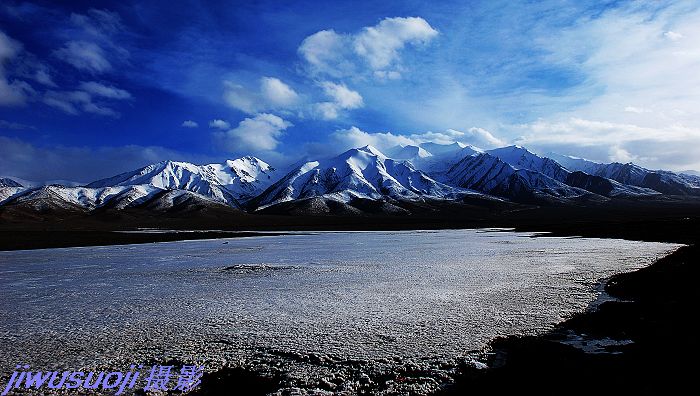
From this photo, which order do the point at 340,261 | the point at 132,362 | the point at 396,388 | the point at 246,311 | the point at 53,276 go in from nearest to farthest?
the point at 396,388
the point at 132,362
the point at 246,311
the point at 53,276
the point at 340,261

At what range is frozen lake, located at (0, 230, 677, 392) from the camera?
10734 millimetres

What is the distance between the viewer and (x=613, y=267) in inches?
945

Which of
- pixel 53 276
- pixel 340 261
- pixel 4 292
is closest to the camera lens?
pixel 4 292

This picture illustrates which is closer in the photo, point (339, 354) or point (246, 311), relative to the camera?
point (339, 354)

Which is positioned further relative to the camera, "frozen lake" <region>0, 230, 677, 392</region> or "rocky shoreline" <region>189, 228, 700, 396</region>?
"frozen lake" <region>0, 230, 677, 392</region>

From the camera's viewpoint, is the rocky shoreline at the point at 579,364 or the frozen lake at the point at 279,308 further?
the frozen lake at the point at 279,308

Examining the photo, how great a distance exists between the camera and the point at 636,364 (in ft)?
29.9

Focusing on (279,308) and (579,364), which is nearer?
(579,364)

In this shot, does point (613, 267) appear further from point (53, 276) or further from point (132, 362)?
point (53, 276)

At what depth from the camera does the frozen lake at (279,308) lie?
10.7m

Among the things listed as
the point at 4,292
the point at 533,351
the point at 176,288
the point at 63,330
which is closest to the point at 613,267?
the point at 533,351

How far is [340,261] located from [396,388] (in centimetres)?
2120

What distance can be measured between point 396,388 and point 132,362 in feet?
19.5

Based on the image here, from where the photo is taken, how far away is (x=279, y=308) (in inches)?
599
